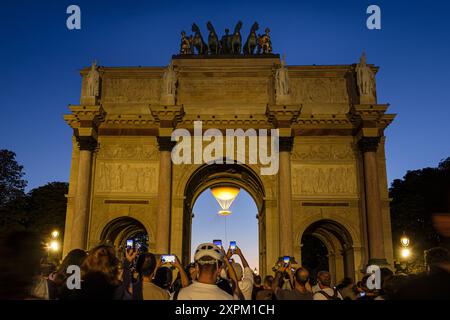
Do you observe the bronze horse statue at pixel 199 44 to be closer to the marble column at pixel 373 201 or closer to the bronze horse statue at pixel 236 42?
the bronze horse statue at pixel 236 42

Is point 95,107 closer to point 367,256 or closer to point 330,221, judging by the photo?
point 330,221

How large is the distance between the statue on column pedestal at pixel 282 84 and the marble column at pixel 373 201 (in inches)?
228

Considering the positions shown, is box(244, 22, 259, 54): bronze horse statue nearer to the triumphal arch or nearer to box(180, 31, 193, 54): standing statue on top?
the triumphal arch

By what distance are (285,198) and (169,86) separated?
35.4ft

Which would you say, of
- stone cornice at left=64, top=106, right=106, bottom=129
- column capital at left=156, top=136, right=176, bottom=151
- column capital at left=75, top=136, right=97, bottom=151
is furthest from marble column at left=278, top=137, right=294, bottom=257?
column capital at left=75, top=136, right=97, bottom=151

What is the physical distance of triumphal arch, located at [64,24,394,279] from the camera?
96.0 feet

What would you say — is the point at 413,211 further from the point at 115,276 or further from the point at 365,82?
the point at 115,276

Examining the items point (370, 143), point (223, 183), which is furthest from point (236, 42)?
point (370, 143)

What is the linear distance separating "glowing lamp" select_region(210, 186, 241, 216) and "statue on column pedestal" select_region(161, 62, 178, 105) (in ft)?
27.9

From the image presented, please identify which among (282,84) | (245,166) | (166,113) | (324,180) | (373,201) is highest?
(282,84)

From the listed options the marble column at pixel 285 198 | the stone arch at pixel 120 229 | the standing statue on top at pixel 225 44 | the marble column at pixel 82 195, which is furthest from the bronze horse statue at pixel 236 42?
the stone arch at pixel 120 229

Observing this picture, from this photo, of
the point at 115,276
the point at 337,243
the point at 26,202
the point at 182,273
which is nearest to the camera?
the point at 115,276

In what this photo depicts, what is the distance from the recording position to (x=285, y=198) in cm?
2875

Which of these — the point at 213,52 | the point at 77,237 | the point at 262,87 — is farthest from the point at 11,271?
the point at 213,52
